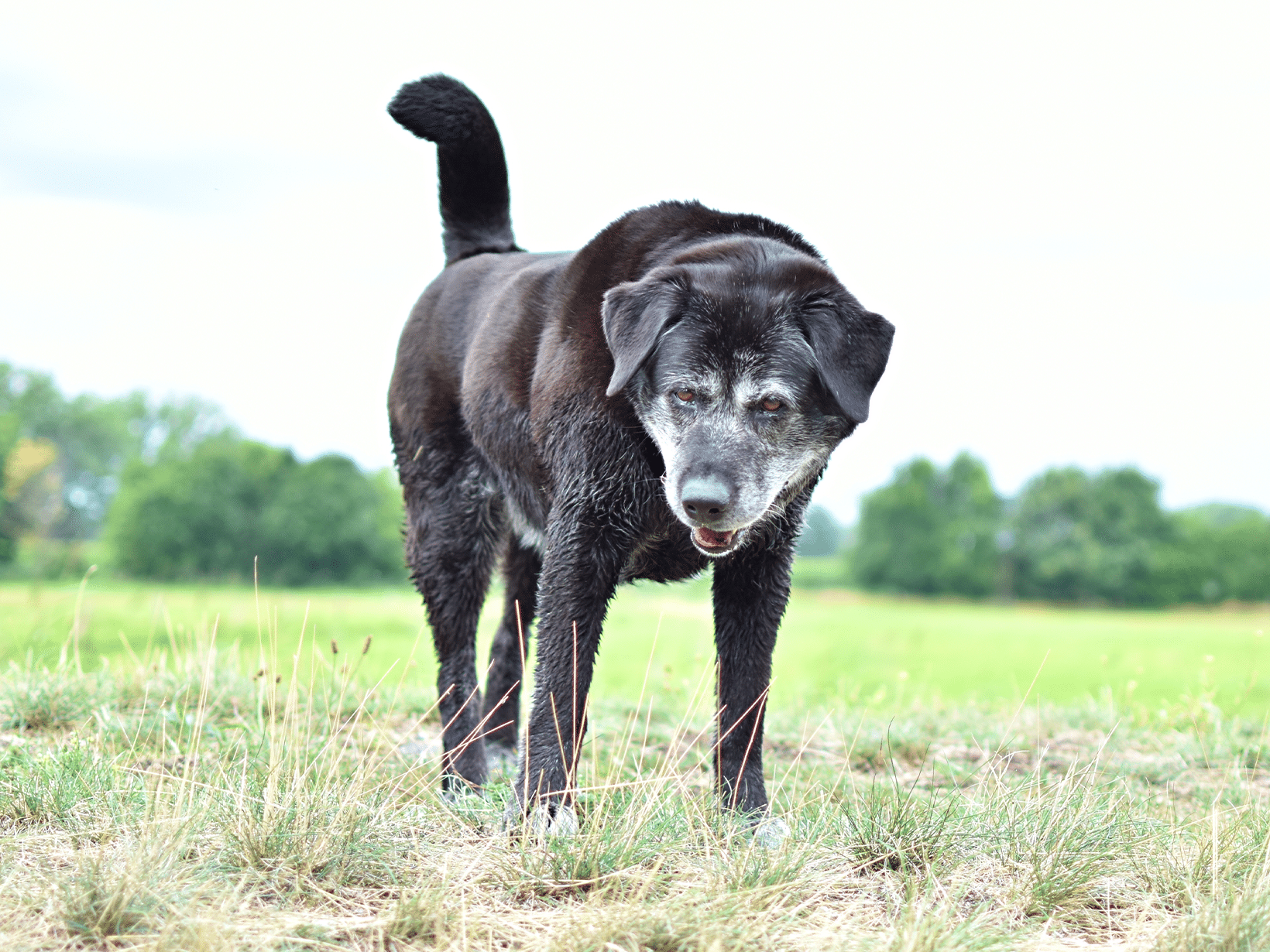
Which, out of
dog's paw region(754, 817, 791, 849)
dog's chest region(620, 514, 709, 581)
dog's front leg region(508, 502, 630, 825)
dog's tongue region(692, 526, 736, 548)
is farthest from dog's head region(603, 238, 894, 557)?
dog's paw region(754, 817, 791, 849)

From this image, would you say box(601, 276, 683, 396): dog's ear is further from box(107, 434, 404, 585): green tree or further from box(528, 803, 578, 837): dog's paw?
box(107, 434, 404, 585): green tree

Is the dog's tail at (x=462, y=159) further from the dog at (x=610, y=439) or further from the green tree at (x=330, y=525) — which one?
the green tree at (x=330, y=525)

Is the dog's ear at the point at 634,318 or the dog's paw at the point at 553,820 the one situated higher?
the dog's ear at the point at 634,318

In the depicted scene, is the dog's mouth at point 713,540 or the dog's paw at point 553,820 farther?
the dog's mouth at point 713,540

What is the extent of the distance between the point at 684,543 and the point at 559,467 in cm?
58

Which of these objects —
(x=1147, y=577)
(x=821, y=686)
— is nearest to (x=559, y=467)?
(x=821, y=686)

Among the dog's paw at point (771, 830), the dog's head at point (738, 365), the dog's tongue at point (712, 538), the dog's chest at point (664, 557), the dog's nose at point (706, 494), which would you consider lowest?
the dog's paw at point (771, 830)

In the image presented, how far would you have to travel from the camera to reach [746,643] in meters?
4.18

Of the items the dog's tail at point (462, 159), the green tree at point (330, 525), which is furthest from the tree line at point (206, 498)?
the dog's tail at point (462, 159)

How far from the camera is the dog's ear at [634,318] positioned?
3.51 m

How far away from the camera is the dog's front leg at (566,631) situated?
3.81 meters

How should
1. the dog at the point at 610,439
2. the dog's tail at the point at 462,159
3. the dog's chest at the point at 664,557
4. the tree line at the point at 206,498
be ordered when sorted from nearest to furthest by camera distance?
the dog at the point at 610,439 < the dog's chest at the point at 664,557 < the dog's tail at the point at 462,159 < the tree line at the point at 206,498

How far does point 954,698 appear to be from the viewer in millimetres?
7734

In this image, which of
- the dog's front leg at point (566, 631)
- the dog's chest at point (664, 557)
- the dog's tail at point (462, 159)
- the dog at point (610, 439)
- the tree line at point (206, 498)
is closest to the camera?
the dog at point (610, 439)
